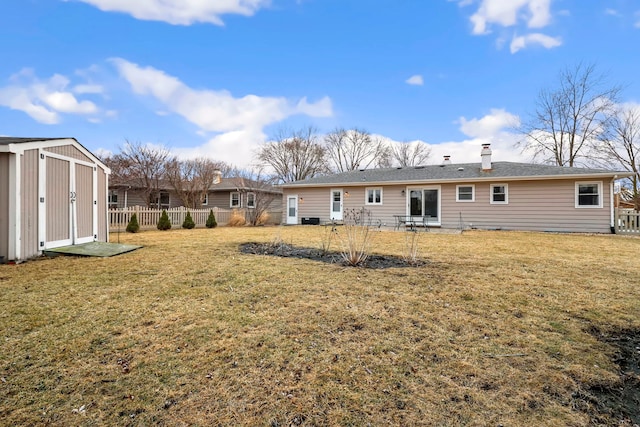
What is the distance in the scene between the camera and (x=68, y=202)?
715 cm

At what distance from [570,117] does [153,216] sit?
28773 mm

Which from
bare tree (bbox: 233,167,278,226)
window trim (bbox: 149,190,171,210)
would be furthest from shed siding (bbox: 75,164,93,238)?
window trim (bbox: 149,190,171,210)

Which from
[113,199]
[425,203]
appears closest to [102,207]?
[425,203]

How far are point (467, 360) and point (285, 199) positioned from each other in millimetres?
17901

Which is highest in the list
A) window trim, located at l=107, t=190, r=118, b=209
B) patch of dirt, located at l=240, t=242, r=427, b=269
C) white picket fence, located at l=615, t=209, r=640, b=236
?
window trim, located at l=107, t=190, r=118, b=209

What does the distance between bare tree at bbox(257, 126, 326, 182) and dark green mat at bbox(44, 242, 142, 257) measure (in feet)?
80.2

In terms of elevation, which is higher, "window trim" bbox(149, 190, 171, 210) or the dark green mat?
"window trim" bbox(149, 190, 171, 210)

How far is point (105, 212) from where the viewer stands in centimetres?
875

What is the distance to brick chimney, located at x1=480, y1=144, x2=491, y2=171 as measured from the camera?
1474cm

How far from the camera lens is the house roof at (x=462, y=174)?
13.0 metres

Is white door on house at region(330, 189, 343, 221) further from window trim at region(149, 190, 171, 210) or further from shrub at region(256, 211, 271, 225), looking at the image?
window trim at region(149, 190, 171, 210)

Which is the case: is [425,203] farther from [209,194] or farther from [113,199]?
[113,199]

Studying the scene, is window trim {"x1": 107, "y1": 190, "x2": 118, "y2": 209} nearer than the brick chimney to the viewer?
No

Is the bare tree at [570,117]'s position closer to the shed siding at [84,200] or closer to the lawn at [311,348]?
the lawn at [311,348]
